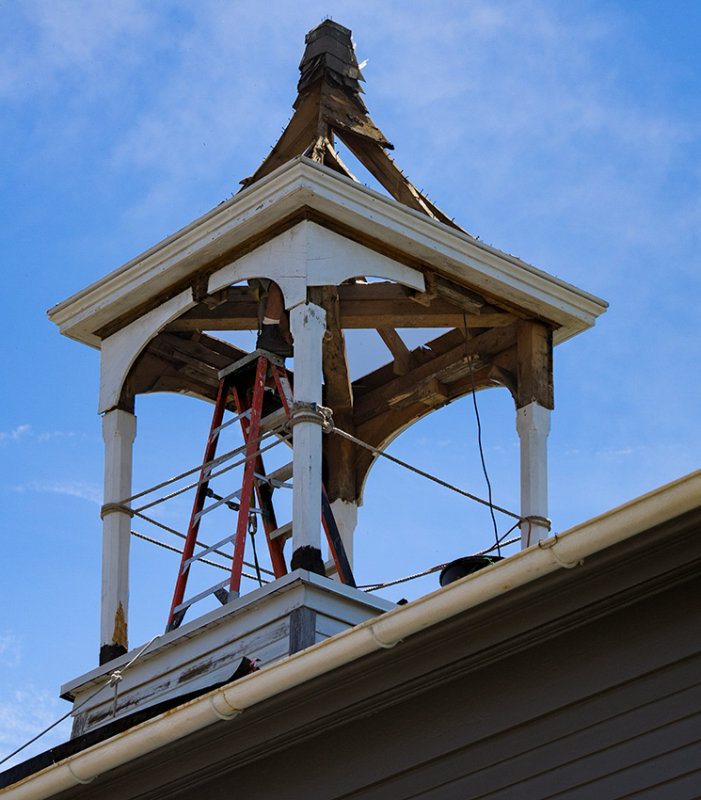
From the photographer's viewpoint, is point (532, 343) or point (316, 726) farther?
point (532, 343)

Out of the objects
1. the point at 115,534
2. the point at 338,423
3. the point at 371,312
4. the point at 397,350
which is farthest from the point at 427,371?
the point at 115,534

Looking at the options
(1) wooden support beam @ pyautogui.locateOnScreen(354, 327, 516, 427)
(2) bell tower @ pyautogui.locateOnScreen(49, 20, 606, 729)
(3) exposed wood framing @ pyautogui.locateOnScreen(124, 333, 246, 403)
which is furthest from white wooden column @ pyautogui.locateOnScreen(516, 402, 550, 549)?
(3) exposed wood framing @ pyautogui.locateOnScreen(124, 333, 246, 403)

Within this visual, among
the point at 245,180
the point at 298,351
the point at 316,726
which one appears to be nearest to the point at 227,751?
the point at 316,726

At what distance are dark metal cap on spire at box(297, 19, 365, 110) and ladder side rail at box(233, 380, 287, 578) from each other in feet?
7.90

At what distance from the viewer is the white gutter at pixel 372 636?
19.1 ft

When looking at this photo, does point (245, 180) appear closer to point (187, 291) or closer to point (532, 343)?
point (187, 291)

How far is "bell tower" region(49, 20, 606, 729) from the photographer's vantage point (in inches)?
367

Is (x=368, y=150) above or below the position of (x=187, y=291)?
above

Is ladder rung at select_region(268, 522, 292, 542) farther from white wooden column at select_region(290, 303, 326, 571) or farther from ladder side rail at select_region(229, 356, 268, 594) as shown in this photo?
white wooden column at select_region(290, 303, 326, 571)

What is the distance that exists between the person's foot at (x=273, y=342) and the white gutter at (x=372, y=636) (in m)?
3.87

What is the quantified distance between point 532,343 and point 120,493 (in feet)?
9.19

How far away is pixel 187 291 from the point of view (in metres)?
10.5

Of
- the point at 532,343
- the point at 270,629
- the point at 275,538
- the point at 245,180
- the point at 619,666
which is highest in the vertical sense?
the point at 245,180

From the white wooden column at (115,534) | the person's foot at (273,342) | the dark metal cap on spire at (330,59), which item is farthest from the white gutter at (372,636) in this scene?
the dark metal cap on spire at (330,59)
